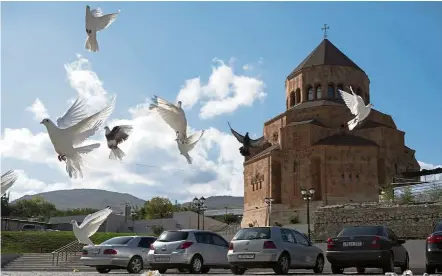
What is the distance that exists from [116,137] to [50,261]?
2517 centimetres

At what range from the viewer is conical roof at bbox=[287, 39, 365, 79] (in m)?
58.5

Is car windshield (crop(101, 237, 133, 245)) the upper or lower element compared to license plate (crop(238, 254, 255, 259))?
upper

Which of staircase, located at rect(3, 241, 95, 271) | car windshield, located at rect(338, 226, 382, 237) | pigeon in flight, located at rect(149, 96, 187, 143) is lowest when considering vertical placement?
staircase, located at rect(3, 241, 95, 271)

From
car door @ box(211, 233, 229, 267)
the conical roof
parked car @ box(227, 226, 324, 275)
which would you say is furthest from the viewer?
the conical roof

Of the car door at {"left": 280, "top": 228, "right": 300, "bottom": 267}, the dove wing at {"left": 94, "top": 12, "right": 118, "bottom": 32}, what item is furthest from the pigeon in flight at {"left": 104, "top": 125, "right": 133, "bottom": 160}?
the car door at {"left": 280, "top": 228, "right": 300, "bottom": 267}

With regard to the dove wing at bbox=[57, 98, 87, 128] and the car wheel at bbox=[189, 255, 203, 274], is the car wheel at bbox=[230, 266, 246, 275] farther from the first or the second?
the dove wing at bbox=[57, 98, 87, 128]

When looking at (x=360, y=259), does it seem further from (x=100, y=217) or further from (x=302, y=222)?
(x=302, y=222)

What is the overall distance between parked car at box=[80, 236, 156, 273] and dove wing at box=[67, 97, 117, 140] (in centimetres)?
930

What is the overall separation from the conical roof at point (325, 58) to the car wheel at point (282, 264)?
44.8 m

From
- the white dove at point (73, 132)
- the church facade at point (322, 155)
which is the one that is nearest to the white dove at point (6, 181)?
the white dove at point (73, 132)

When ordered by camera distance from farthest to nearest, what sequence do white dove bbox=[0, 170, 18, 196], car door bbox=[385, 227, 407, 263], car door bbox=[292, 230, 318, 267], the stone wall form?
the stone wall, car door bbox=[292, 230, 318, 267], car door bbox=[385, 227, 407, 263], white dove bbox=[0, 170, 18, 196]

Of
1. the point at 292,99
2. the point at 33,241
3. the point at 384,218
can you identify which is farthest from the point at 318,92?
the point at 33,241

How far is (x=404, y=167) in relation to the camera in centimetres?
5212

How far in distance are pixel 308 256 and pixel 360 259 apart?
184 cm
